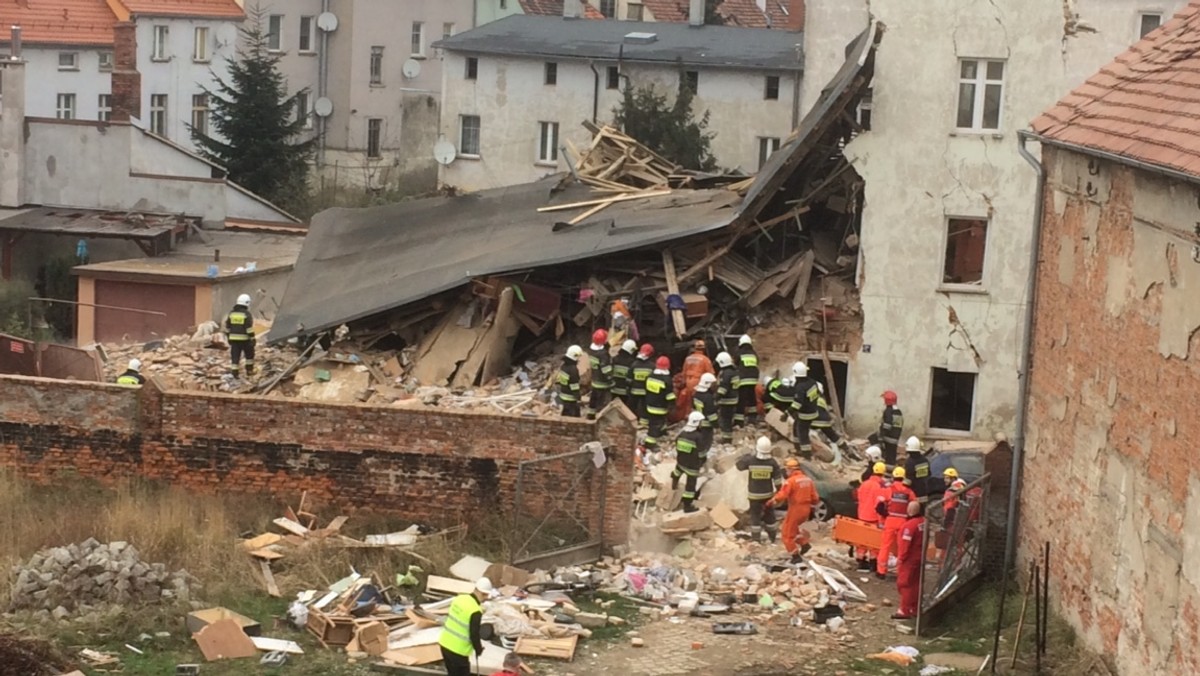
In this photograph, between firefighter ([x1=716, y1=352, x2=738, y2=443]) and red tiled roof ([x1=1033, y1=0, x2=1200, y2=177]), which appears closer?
red tiled roof ([x1=1033, y1=0, x2=1200, y2=177])

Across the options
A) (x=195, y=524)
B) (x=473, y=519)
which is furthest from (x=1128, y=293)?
(x=195, y=524)

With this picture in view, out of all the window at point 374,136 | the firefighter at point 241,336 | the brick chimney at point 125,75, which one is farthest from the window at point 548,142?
the firefighter at point 241,336

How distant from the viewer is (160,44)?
51.2 metres

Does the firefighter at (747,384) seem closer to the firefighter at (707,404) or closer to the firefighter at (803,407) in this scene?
the firefighter at (803,407)

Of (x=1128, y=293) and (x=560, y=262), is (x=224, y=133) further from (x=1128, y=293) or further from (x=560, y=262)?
(x=1128, y=293)

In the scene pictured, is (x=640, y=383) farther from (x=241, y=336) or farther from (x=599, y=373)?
(x=241, y=336)

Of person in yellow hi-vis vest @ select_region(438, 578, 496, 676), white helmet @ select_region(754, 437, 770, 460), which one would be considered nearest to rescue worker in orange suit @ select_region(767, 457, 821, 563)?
white helmet @ select_region(754, 437, 770, 460)

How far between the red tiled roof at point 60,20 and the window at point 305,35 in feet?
26.2

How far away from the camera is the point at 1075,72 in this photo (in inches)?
974

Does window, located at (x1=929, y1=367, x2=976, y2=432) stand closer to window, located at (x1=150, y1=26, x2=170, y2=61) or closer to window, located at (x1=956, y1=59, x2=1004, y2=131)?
window, located at (x1=956, y1=59, x2=1004, y2=131)

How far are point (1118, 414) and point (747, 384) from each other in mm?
8627

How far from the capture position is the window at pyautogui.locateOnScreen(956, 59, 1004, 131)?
25.0m

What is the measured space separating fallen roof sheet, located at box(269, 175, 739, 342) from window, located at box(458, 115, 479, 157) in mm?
15322

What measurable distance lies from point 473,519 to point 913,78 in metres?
9.97
